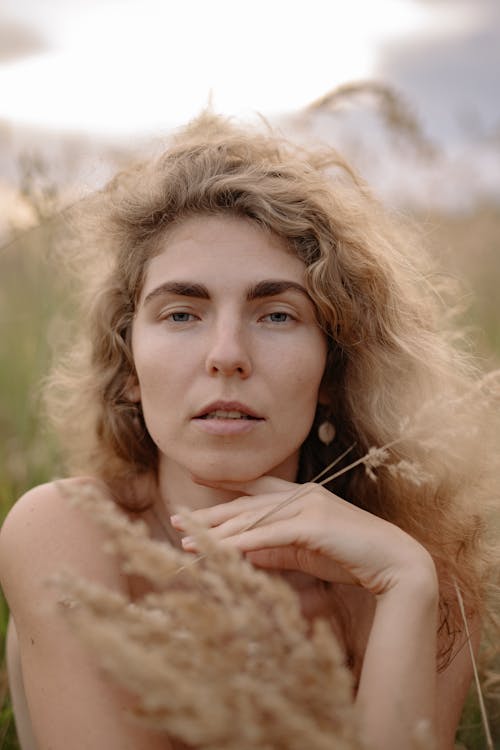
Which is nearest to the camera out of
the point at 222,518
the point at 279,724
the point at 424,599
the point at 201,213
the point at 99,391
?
the point at 279,724

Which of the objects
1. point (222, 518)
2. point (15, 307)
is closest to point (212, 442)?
point (222, 518)

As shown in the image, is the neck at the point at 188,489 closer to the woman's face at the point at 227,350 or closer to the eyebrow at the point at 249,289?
the woman's face at the point at 227,350

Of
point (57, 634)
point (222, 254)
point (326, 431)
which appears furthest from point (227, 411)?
point (57, 634)

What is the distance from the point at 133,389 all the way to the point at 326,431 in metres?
0.59

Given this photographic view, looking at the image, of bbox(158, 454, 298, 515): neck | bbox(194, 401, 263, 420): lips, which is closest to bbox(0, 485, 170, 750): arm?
bbox(158, 454, 298, 515): neck

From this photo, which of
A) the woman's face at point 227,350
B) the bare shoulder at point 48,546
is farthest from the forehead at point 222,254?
the bare shoulder at point 48,546

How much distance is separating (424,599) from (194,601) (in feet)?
3.08

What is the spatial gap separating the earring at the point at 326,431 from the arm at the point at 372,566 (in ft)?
1.25

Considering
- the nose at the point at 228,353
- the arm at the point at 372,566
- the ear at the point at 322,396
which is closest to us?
the arm at the point at 372,566

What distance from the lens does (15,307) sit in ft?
16.8

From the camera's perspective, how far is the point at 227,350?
197 centimetres

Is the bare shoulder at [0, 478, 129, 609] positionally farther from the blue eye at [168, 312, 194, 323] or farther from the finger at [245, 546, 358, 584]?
the blue eye at [168, 312, 194, 323]

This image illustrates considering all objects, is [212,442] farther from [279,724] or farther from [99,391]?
[279,724]

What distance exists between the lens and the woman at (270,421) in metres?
1.84
